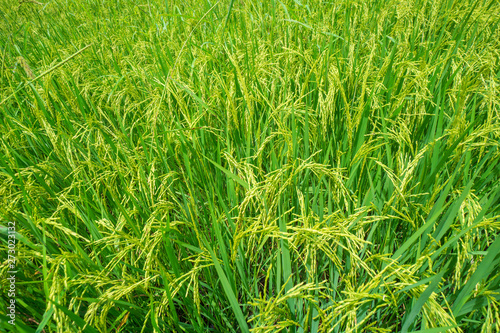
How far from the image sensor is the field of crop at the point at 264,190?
0.73 meters

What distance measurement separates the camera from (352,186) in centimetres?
108

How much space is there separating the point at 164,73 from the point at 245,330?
1.32 metres

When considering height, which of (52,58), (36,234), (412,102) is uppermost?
(52,58)

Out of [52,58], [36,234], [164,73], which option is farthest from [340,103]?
[52,58]

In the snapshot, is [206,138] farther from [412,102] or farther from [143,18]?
[143,18]

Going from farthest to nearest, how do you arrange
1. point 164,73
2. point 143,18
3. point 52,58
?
point 143,18 < point 52,58 < point 164,73

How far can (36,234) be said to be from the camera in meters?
0.87

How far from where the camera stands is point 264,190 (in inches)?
36.2

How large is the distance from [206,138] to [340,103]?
2.02ft

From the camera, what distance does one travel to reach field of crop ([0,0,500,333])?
73cm

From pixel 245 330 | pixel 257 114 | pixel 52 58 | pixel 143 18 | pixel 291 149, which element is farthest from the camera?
pixel 143 18

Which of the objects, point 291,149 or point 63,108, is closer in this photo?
point 291,149

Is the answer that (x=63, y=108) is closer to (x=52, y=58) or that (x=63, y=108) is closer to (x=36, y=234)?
(x=52, y=58)

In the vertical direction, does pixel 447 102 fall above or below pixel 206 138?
below
